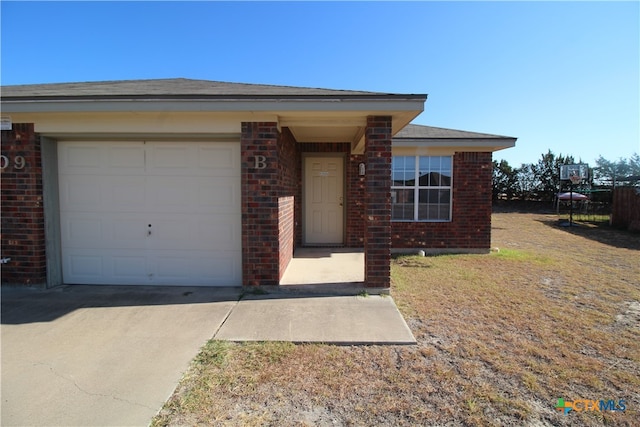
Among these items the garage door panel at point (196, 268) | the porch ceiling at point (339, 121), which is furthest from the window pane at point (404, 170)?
the garage door panel at point (196, 268)

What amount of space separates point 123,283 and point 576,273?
27.5 feet

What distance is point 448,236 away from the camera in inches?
328

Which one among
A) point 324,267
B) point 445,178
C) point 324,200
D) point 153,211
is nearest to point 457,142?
point 445,178

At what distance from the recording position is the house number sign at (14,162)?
4762mm

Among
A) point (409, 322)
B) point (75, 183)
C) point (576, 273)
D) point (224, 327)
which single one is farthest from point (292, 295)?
point (576, 273)

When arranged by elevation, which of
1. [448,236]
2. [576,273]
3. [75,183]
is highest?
[75,183]

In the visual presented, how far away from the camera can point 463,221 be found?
8.30 meters

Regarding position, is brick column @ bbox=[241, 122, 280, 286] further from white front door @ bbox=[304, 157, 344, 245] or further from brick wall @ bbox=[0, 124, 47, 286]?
white front door @ bbox=[304, 157, 344, 245]

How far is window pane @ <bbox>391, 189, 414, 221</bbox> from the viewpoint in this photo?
839 centimetres

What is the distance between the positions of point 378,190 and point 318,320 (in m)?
2.02

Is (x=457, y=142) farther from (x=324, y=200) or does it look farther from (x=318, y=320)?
(x=318, y=320)

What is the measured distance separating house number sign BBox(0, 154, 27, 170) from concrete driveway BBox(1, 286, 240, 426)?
1.83 meters

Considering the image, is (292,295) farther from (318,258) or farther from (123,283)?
(123,283)

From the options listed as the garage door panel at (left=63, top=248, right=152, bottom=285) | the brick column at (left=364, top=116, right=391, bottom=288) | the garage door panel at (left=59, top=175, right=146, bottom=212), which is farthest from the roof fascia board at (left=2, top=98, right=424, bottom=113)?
the garage door panel at (left=63, top=248, right=152, bottom=285)
